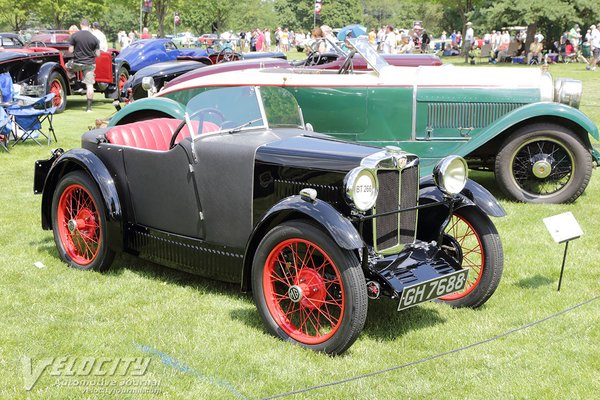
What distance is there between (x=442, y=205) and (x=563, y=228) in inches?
36.4

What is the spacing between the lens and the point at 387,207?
A: 13.7 ft

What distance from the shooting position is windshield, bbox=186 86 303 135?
478 cm

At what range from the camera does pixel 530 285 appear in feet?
16.8

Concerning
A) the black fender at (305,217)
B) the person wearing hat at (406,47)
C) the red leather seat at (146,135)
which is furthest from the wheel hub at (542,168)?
the person wearing hat at (406,47)

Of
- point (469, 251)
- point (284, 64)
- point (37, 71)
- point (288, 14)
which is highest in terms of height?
point (288, 14)

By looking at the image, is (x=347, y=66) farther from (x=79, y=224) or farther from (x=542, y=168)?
(x=79, y=224)

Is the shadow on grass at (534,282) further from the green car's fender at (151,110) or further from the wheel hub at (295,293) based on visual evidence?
the green car's fender at (151,110)

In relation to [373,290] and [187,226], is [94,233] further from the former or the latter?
[373,290]

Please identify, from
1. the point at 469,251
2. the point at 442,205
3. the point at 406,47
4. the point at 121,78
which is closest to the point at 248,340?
the point at 442,205

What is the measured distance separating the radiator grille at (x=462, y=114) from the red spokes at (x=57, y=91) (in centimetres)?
977

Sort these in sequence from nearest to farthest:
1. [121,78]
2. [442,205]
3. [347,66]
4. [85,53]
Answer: [442,205] < [347,66] < [85,53] < [121,78]

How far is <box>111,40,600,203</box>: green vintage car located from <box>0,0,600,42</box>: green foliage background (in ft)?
54.4

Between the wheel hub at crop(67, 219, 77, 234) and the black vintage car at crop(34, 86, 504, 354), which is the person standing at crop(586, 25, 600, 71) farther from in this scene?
the wheel hub at crop(67, 219, 77, 234)

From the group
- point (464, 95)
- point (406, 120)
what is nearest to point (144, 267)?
point (406, 120)
